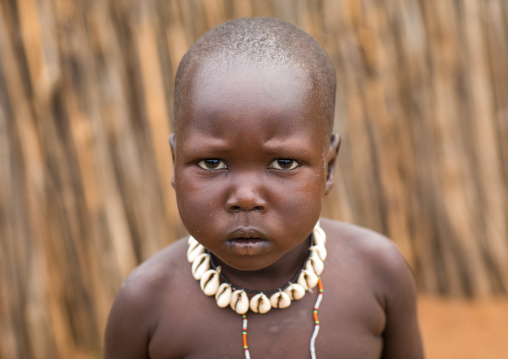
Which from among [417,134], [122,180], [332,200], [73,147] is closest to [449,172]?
[417,134]

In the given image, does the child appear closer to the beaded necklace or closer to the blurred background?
the beaded necklace

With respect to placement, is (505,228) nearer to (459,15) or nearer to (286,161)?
(459,15)

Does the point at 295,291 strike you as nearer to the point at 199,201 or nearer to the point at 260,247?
the point at 260,247

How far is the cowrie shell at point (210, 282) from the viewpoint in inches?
66.7

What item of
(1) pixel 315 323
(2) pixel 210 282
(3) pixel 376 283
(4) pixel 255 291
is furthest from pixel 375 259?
(2) pixel 210 282

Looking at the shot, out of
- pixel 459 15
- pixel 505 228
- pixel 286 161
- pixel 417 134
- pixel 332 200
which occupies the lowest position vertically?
pixel 505 228

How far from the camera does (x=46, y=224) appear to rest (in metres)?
3.40

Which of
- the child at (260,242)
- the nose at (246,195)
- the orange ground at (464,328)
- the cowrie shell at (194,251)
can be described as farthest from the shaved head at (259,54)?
the orange ground at (464,328)

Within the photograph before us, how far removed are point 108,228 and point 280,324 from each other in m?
2.04

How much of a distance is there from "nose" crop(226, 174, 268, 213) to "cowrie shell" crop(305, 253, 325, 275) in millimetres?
357

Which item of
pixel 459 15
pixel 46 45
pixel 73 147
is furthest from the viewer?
pixel 459 15

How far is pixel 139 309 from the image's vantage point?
5.66ft

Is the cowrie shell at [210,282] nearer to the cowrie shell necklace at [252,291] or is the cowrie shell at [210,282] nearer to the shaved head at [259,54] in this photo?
the cowrie shell necklace at [252,291]

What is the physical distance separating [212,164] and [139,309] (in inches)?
20.0
